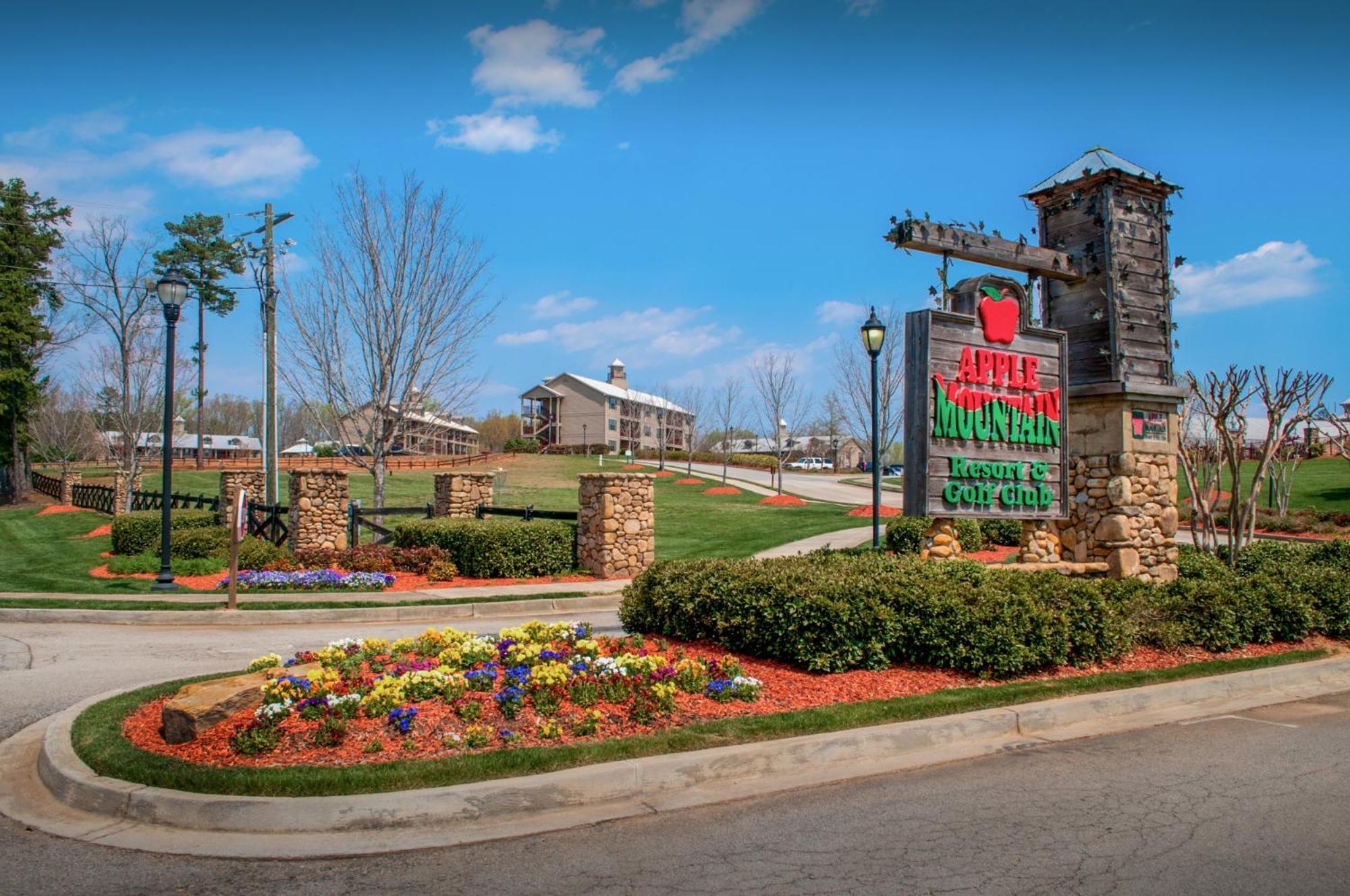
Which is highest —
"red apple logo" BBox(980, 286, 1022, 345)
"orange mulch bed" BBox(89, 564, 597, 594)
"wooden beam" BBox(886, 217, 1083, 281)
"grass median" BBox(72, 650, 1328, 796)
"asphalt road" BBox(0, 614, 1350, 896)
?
"wooden beam" BBox(886, 217, 1083, 281)

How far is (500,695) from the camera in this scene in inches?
252

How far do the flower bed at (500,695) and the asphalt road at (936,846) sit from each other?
1.09 metres

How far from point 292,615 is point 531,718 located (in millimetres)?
8446

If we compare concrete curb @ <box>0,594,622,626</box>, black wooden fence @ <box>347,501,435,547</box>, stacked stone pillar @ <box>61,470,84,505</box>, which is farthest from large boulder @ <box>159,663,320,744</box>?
stacked stone pillar @ <box>61,470,84,505</box>

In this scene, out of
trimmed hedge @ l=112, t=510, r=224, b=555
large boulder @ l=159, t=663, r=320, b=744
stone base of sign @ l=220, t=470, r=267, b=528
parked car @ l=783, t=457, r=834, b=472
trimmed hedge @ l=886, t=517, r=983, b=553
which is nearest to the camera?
large boulder @ l=159, t=663, r=320, b=744

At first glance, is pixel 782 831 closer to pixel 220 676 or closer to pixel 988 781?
pixel 988 781

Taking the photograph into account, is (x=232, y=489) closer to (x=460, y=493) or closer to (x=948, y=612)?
(x=460, y=493)

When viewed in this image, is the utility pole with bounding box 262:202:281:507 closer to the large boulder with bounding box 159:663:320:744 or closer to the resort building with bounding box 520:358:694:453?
the large boulder with bounding box 159:663:320:744

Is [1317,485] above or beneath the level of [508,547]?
above

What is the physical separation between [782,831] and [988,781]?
161cm

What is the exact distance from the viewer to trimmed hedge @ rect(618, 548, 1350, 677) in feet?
25.5

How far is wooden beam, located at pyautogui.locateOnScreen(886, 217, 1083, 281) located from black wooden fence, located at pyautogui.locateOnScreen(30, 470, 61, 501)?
143 feet

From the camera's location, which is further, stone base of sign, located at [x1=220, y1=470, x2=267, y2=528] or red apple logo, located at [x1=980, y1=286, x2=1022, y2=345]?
stone base of sign, located at [x1=220, y1=470, x2=267, y2=528]

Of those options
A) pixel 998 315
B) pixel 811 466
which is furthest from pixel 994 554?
pixel 811 466
